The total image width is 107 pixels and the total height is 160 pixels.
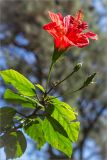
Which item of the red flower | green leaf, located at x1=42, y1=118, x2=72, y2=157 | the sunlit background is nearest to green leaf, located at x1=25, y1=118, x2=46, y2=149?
green leaf, located at x1=42, y1=118, x2=72, y2=157

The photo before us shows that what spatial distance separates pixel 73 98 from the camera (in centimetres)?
771

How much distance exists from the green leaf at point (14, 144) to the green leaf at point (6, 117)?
1 centimetres

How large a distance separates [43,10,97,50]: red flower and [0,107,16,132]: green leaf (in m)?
0.14

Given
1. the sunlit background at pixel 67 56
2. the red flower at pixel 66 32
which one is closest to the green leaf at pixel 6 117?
the red flower at pixel 66 32

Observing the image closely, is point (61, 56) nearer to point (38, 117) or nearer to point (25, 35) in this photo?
point (38, 117)

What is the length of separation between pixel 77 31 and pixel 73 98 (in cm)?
703

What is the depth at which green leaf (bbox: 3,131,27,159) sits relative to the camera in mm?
584

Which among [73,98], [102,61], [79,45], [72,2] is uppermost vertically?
[72,2]

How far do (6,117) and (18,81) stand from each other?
0.07 metres

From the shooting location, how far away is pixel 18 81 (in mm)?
645

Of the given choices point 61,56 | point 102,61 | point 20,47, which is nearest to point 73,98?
point 102,61

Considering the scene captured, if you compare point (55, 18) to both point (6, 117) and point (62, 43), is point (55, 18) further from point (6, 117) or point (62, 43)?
point (6, 117)

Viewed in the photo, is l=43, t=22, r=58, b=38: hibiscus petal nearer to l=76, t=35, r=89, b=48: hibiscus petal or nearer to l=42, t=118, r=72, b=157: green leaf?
l=76, t=35, r=89, b=48: hibiscus petal

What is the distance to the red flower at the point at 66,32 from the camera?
685 mm
